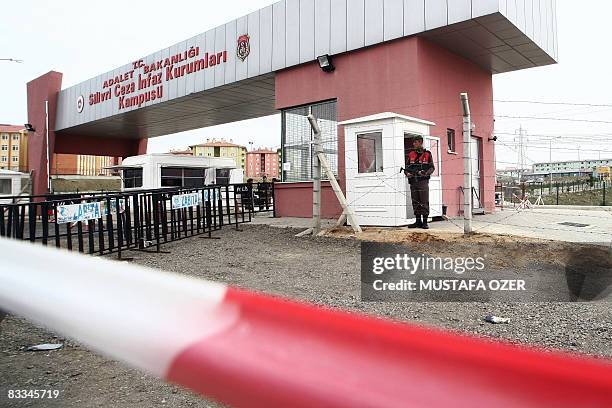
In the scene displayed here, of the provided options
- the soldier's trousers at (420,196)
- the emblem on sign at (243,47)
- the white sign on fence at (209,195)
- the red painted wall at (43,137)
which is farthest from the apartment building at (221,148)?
the soldier's trousers at (420,196)

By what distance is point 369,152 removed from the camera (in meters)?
9.19

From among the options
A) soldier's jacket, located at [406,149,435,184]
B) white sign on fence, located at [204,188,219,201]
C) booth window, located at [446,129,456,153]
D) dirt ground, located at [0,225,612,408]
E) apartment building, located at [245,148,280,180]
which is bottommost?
dirt ground, located at [0,225,612,408]

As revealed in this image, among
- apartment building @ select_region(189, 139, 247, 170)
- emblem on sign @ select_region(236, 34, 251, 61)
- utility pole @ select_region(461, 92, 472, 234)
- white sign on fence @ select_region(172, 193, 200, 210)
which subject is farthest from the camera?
apartment building @ select_region(189, 139, 247, 170)

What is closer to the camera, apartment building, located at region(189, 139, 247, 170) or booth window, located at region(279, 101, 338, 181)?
booth window, located at region(279, 101, 338, 181)

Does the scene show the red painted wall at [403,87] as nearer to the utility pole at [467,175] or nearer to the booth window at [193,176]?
the utility pole at [467,175]

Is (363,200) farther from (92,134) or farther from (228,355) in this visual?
(92,134)

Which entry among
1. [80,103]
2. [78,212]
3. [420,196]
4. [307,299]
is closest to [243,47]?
[420,196]

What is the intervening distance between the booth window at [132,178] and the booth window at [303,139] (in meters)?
8.90

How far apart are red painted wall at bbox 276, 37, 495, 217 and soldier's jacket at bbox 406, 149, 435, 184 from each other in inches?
63.3

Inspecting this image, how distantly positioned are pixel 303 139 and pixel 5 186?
16.6 meters

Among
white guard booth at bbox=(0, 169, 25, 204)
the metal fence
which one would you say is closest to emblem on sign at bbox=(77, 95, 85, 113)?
white guard booth at bbox=(0, 169, 25, 204)

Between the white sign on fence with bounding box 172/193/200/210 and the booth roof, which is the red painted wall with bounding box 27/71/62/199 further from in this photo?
the booth roof

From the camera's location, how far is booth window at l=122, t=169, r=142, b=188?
59.5 feet

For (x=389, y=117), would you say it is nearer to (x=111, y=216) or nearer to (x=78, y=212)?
(x=111, y=216)
